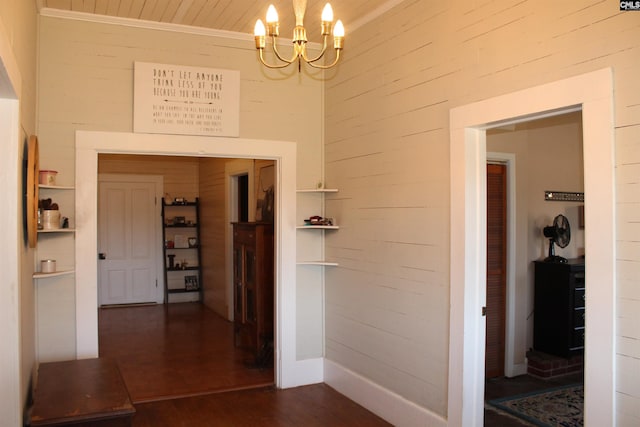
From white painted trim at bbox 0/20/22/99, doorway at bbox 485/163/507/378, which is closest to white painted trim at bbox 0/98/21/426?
white painted trim at bbox 0/20/22/99

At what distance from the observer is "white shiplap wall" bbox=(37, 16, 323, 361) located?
156 inches

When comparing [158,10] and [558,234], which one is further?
[558,234]

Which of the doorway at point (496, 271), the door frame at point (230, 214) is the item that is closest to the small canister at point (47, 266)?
the doorway at point (496, 271)

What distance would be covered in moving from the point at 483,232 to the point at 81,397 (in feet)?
8.16

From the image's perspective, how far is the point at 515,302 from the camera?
5098 millimetres

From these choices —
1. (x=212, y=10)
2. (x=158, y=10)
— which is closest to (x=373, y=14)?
(x=212, y=10)

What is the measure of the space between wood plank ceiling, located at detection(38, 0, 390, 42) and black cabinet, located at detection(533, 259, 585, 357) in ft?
9.68

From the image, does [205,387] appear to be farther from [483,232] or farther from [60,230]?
[483,232]

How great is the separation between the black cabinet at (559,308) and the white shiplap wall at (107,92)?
2275 millimetres

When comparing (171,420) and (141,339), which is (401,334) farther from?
(141,339)

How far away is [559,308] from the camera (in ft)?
16.5

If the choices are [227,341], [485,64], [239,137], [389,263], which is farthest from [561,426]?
[227,341]

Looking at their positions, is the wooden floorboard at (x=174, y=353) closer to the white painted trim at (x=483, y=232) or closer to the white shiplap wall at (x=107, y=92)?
the white shiplap wall at (x=107, y=92)

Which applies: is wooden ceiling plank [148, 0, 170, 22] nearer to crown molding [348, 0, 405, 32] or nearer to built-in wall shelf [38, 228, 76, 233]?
crown molding [348, 0, 405, 32]
